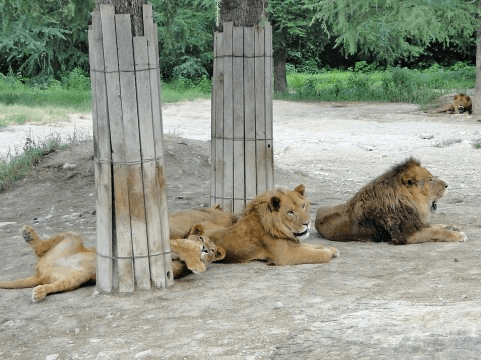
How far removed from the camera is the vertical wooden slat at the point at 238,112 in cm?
808

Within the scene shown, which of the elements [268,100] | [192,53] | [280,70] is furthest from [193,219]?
[192,53]

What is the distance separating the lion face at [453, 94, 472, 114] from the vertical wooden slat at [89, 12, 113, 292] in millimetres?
17228

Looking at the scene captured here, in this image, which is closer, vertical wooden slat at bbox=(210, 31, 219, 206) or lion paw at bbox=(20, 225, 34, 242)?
lion paw at bbox=(20, 225, 34, 242)

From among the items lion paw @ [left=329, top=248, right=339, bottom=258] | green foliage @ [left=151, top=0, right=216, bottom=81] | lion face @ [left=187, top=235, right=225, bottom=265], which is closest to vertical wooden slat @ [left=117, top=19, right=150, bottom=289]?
lion face @ [left=187, top=235, right=225, bottom=265]

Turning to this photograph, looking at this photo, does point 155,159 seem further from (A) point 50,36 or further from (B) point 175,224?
(A) point 50,36

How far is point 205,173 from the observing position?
480 inches

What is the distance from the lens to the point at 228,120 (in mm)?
8227

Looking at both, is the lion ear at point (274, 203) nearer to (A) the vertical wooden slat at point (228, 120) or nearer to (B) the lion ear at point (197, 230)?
(B) the lion ear at point (197, 230)

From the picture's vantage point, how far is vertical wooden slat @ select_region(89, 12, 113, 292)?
6.00 meters

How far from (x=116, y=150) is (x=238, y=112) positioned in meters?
2.39

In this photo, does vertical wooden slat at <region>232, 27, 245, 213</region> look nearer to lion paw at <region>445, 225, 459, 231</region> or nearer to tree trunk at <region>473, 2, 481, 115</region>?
lion paw at <region>445, 225, 459, 231</region>

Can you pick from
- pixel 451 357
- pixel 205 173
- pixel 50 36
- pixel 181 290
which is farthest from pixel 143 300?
pixel 50 36

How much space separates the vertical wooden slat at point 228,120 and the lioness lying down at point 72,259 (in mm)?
1622

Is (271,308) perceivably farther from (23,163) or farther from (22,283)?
(23,163)
